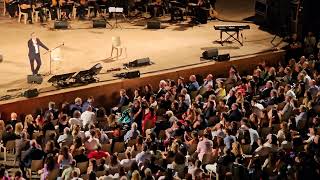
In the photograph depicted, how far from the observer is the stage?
1953cm

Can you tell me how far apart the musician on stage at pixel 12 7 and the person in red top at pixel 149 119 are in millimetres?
12299

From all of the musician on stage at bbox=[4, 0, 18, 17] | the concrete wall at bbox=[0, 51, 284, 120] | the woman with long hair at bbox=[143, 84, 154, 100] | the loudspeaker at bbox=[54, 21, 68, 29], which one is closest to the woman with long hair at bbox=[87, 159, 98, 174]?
the concrete wall at bbox=[0, 51, 284, 120]

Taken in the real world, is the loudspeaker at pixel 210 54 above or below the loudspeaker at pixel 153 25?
below

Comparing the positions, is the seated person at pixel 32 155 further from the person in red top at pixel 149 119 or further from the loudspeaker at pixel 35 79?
the loudspeaker at pixel 35 79

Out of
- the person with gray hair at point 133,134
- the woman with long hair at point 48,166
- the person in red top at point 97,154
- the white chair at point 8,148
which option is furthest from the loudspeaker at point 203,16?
the woman with long hair at point 48,166

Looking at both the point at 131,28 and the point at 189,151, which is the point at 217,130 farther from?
the point at 131,28

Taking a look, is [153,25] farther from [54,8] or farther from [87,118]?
[87,118]

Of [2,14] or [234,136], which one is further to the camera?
[2,14]

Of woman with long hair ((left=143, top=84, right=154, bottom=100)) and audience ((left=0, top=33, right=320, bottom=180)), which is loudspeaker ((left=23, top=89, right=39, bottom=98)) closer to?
audience ((left=0, top=33, right=320, bottom=180))

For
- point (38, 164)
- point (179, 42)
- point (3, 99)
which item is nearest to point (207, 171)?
point (38, 164)

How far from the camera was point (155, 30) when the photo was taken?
2472 cm

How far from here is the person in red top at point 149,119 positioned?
1525 cm

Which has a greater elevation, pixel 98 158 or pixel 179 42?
pixel 179 42

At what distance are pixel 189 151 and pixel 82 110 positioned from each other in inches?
159
